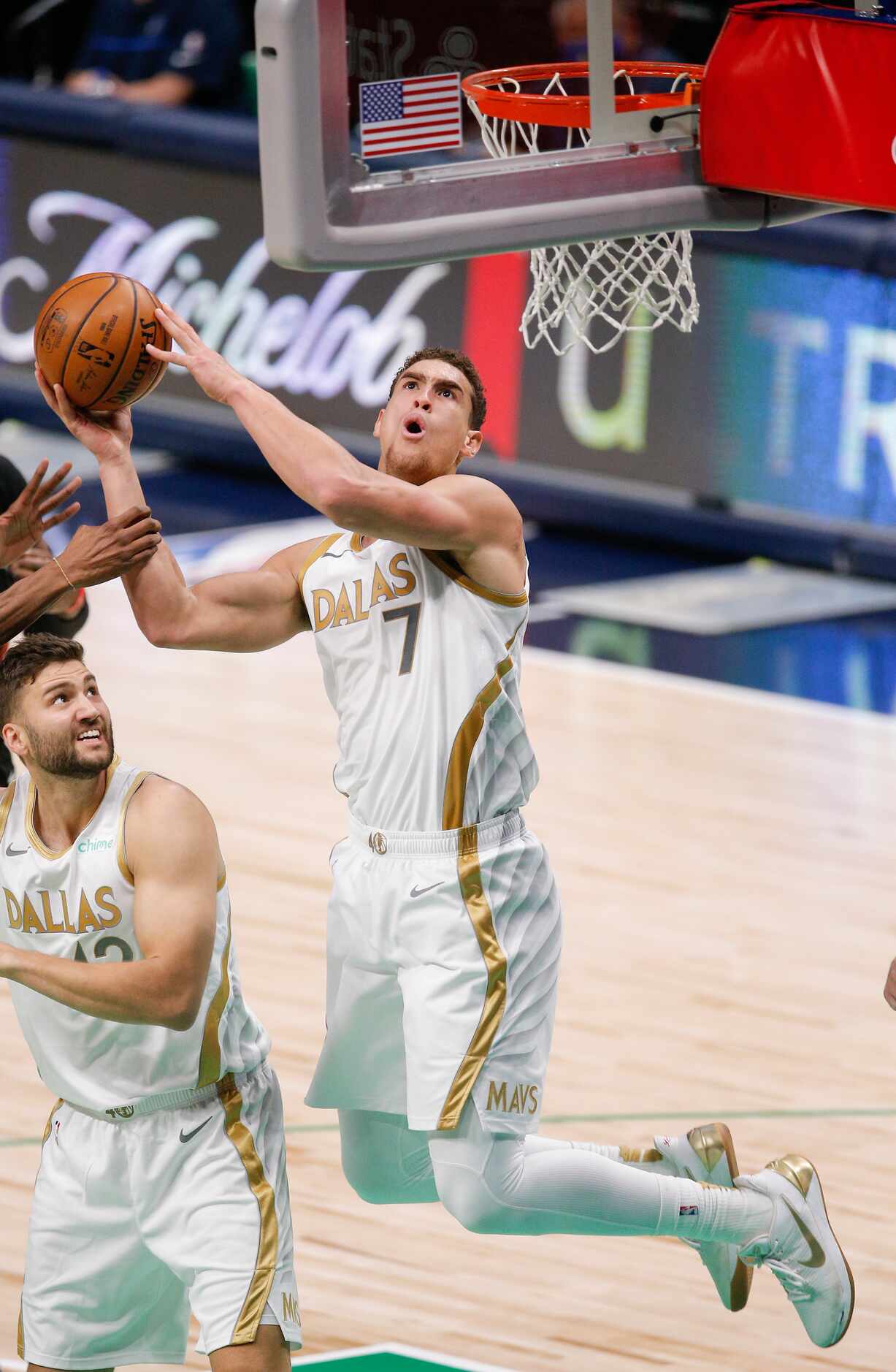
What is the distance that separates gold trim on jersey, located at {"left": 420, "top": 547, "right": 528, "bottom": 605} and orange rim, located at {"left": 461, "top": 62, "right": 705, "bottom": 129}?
1065 mm

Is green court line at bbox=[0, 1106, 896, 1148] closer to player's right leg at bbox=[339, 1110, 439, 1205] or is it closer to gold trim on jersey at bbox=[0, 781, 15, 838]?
player's right leg at bbox=[339, 1110, 439, 1205]

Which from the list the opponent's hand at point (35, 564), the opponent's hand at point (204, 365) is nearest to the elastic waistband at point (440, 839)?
the opponent's hand at point (204, 365)

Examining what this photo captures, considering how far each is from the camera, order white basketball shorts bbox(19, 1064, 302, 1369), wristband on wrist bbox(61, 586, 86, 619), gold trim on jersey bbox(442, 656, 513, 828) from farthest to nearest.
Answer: wristband on wrist bbox(61, 586, 86, 619)
gold trim on jersey bbox(442, 656, 513, 828)
white basketball shorts bbox(19, 1064, 302, 1369)

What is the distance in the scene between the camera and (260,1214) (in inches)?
194

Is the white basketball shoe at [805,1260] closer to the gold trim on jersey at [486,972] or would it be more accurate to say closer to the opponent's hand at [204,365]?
the gold trim on jersey at [486,972]

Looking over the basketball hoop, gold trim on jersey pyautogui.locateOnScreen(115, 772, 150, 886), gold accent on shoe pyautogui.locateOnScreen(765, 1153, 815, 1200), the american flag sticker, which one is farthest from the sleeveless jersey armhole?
gold accent on shoe pyautogui.locateOnScreen(765, 1153, 815, 1200)

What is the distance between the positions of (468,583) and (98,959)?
3.56 ft

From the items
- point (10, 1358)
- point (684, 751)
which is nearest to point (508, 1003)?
point (10, 1358)

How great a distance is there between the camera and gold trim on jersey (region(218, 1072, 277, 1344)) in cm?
482

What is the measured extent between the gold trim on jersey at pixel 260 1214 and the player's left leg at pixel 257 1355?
0.05ft

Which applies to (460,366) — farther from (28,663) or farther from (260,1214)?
(260,1214)

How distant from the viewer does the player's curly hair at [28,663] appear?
5078 mm

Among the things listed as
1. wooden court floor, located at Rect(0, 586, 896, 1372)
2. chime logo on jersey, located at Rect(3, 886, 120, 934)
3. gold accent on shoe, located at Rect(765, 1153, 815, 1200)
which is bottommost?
wooden court floor, located at Rect(0, 586, 896, 1372)

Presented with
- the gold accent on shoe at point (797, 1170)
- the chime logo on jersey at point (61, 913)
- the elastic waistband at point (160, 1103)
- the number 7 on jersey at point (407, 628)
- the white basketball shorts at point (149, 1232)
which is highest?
the number 7 on jersey at point (407, 628)
